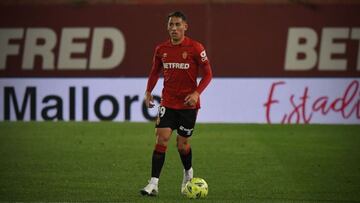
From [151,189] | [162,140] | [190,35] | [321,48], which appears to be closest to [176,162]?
[162,140]

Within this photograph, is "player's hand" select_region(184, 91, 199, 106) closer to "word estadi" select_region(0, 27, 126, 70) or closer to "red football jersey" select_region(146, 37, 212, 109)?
"red football jersey" select_region(146, 37, 212, 109)

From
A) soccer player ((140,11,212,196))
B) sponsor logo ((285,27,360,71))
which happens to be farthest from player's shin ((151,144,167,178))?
sponsor logo ((285,27,360,71))

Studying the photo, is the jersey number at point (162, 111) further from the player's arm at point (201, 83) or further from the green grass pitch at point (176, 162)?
the green grass pitch at point (176, 162)

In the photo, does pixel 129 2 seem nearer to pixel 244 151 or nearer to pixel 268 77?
pixel 268 77

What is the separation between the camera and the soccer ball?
9.97 metres

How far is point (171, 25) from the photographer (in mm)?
10148

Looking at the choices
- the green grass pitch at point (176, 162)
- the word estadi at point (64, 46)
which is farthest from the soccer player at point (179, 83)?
the word estadi at point (64, 46)

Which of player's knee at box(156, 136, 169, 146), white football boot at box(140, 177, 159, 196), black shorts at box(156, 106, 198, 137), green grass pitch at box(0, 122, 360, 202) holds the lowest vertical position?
green grass pitch at box(0, 122, 360, 202)

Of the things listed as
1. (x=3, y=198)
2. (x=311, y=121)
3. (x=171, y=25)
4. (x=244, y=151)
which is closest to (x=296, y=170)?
(x=244, y=151)

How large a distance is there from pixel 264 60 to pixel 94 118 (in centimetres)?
416

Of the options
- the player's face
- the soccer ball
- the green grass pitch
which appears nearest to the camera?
the soccer ball

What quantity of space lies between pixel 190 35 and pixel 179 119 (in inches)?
463

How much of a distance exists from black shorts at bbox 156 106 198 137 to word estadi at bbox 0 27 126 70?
11.9m

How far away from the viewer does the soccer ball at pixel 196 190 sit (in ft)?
32.7
